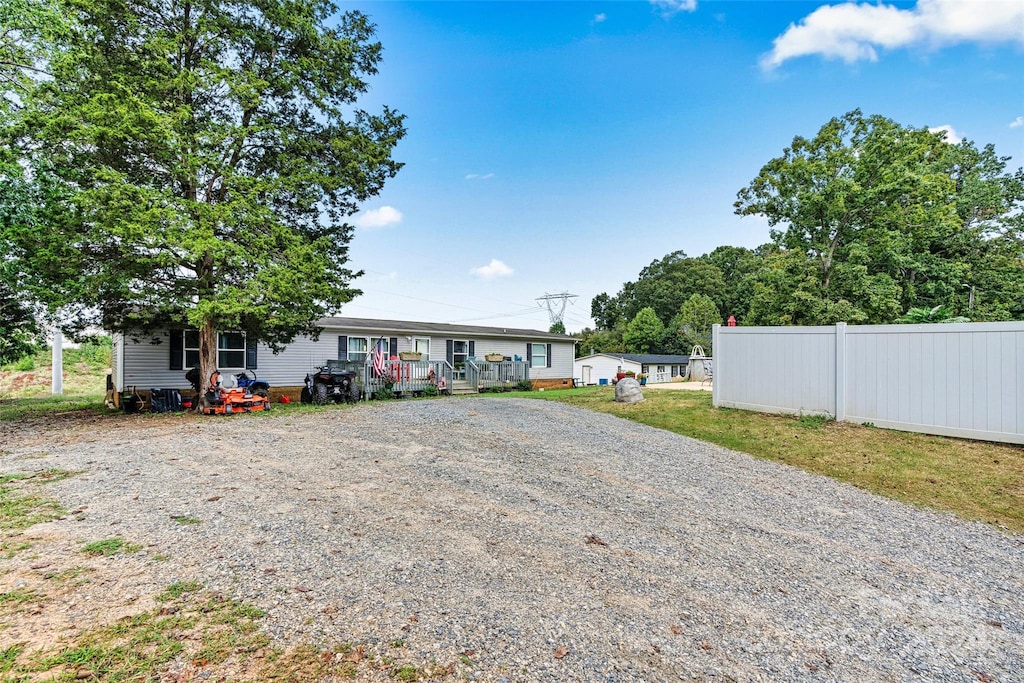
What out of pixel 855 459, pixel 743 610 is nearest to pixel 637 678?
pixel 743 610

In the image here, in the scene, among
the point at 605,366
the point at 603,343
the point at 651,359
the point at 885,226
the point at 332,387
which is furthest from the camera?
the point at 603,343

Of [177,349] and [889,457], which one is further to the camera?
[177,349]

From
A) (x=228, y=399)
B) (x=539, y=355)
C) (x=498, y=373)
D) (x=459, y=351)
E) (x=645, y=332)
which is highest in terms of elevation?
(x=645, y=332)

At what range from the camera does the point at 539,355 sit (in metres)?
22.0

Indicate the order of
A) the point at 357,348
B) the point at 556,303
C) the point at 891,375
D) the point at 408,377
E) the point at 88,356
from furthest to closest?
the point at 556,303
the point at 88,356
the point at 357,348
the point at 408,377
the point at 891,375

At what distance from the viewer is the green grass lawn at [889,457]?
4.97m

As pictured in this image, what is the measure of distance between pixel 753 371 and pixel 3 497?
36.2 feet

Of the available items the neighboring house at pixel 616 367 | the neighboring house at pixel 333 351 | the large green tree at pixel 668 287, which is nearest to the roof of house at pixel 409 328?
the neighboring house at pixel 333 351

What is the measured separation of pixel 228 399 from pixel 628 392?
31.0ft

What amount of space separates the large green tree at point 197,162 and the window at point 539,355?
11.0 m

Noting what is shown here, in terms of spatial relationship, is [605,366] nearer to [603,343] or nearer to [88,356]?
[603,343]

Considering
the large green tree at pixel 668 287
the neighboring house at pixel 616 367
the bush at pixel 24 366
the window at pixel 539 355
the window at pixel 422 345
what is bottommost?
the neighboring house at pixel 616 367

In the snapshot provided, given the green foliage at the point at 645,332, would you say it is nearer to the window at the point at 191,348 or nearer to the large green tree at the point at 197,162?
the large green tree at the point at 197,162

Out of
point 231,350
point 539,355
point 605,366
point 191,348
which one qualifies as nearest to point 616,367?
point 605,366
